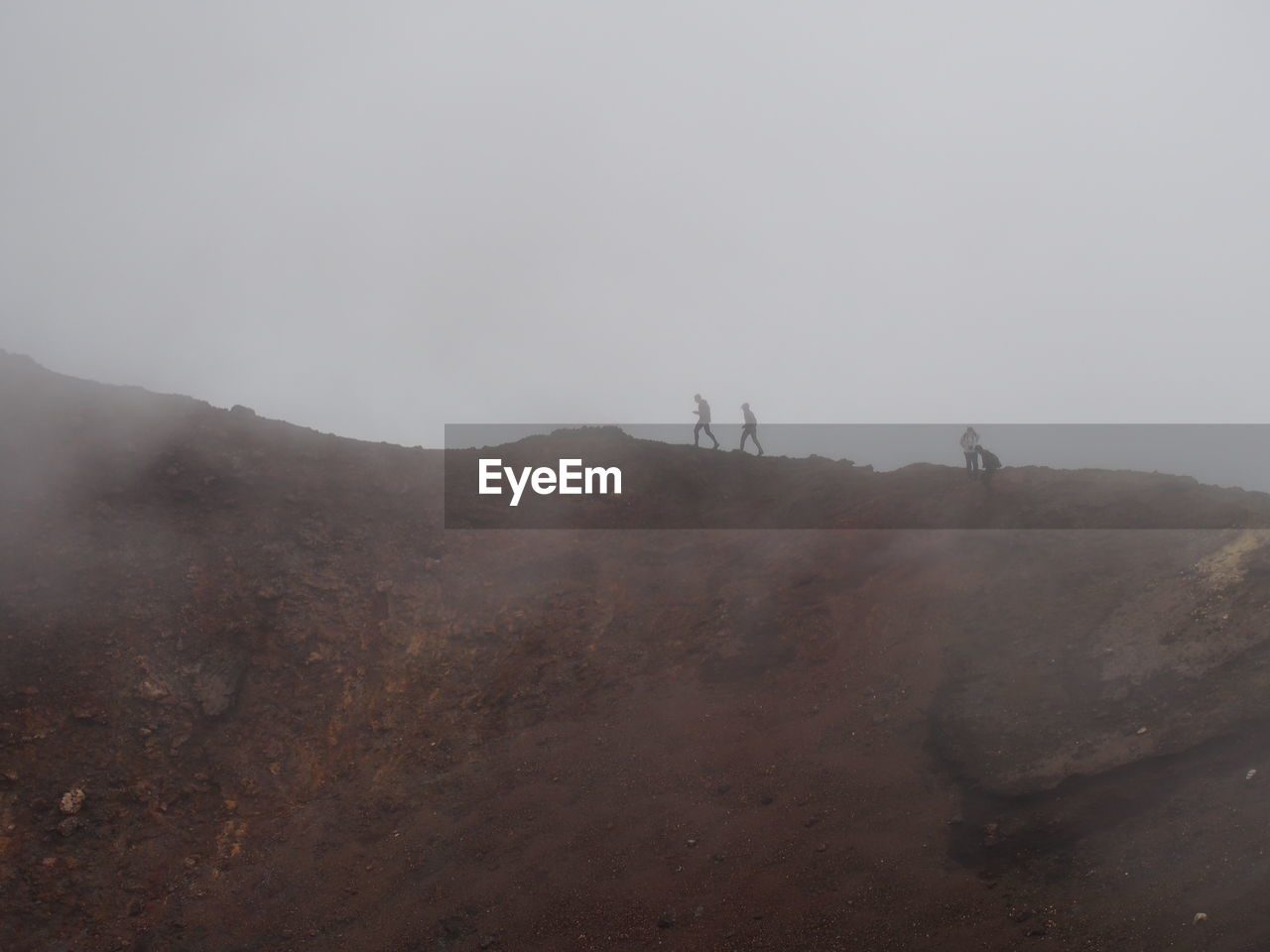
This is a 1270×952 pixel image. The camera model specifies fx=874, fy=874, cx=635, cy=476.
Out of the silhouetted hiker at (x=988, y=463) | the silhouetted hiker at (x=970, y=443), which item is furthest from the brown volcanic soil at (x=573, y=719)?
the silhouetted hiker at (x=970, y=443)

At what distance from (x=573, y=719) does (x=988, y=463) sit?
35.0ft

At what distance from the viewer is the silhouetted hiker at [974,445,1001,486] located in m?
18.9

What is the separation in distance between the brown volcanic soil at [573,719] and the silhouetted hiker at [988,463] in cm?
90

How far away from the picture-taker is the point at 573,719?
14570 mm

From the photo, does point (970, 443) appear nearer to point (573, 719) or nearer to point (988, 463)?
point (988, 463)

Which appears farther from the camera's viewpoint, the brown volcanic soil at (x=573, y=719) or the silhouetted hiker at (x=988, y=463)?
the silhouetted hiker at (x=988, y=463)

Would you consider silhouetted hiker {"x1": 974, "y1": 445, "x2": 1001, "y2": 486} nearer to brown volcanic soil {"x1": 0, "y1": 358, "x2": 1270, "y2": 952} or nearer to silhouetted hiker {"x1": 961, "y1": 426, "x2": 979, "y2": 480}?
silhouetted hiker {"x1": 961, "y1": 426, "x2": 979, "y2": 480}

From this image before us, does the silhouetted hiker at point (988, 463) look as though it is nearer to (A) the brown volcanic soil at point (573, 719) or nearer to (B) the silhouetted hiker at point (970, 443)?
(B) the silhouetted hiker at point (970, 443)

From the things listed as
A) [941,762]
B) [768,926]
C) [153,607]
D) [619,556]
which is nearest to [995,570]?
[941,762]

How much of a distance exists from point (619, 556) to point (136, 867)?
412 inches

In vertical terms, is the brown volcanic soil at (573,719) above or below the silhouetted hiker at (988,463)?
below

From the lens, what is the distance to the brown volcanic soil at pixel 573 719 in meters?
9.85

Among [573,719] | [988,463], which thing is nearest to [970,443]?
[988,463]

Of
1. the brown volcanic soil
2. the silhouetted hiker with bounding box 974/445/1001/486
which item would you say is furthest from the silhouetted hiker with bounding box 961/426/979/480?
the brown volcanic soil
